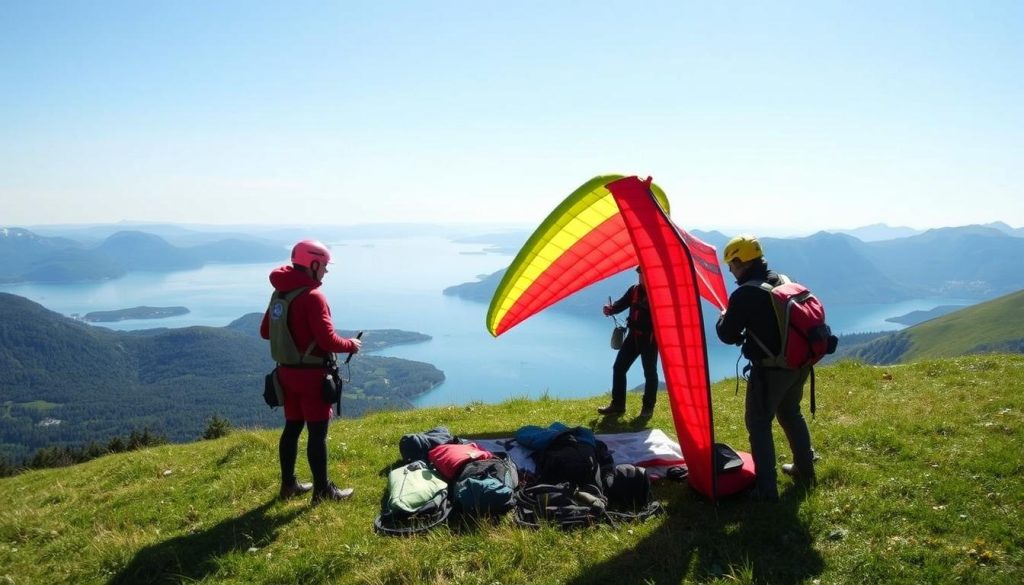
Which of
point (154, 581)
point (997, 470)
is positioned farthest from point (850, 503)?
point (154, 581)

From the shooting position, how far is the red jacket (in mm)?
6340

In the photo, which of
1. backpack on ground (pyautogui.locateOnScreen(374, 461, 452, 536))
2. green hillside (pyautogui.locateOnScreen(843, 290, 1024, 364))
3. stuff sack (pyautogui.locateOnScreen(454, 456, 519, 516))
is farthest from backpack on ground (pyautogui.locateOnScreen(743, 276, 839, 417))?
green hillside (pyautogui.locateOnScreen(843, 290, 1024, 364))

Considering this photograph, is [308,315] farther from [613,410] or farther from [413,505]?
[613,410]

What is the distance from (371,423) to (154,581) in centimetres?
564

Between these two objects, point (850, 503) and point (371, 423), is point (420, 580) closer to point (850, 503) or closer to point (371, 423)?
point (850, 503)

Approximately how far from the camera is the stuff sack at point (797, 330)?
5.60 metres

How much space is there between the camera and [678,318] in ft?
20.6

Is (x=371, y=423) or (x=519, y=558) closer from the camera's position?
(x=519, y=558)

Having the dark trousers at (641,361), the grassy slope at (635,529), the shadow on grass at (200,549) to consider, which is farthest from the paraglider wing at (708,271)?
the shadow on grass at (200,549)

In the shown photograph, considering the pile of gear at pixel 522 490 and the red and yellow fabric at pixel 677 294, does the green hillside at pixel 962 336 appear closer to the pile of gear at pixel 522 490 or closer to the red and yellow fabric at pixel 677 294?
the red and yellow fabric at pixel 677 294

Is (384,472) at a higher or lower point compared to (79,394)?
higher

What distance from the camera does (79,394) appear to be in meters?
182

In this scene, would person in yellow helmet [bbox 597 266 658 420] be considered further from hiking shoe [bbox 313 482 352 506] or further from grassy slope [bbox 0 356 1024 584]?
hiking shoe [bbox 313 482 352 506]

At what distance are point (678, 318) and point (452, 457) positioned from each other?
333 centimetres
